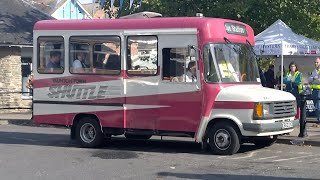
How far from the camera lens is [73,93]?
1523cm

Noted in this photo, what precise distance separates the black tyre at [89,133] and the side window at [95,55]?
3.85 feet

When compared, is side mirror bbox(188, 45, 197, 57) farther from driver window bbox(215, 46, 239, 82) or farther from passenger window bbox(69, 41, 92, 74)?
passenger window bbox(69, 41, 92, 74)

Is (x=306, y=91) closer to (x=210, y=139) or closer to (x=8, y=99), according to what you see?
(x=210, y=139)

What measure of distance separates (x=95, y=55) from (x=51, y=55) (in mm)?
1262

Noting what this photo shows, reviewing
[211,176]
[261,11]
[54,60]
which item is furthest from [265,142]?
[261,11]

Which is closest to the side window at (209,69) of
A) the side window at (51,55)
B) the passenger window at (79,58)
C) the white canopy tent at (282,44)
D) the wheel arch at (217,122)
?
the wheel arch at (217,122)

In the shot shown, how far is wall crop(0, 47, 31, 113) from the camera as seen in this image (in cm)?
2716

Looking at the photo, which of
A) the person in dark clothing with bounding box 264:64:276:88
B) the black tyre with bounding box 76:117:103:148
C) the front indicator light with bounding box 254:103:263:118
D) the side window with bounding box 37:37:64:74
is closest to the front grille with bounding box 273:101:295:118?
the front indicator light with bounding box 254:103:263:118

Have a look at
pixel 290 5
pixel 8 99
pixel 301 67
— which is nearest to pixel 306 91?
pixel 301 67

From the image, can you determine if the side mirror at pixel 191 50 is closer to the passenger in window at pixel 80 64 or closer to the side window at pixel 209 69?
the side window at pixel 209 69

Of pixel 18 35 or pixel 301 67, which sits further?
pixel 18 35

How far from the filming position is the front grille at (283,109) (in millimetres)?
13531

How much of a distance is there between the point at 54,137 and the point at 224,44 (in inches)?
244

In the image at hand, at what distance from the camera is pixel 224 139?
534 inches
